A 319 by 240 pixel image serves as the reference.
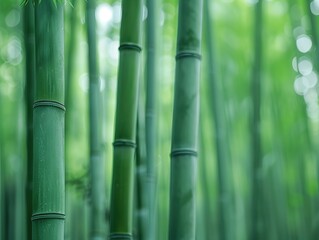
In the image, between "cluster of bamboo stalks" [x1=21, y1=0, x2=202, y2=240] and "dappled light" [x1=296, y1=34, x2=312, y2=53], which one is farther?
"dappled light" [x1=296, y1=34, x2=312, y2=53]

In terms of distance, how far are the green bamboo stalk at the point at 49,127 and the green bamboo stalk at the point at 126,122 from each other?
240mm

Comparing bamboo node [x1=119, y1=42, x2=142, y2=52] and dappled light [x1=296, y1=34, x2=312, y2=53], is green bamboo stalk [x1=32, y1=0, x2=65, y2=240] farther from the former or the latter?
dappled light [x1=296, y1=34, x2=312, y2=53]

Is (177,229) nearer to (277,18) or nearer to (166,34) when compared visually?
(166,34)

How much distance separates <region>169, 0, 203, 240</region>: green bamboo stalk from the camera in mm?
1761

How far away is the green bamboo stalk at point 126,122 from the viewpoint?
1.72 m

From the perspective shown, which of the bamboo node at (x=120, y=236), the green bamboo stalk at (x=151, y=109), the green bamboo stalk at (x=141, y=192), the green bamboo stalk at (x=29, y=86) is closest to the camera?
the bamboo node at (x=120, y=236)

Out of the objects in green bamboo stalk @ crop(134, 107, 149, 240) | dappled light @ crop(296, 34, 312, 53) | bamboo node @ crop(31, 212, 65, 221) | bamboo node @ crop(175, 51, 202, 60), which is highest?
dappled light @ crop(296, 34, 312, 53)

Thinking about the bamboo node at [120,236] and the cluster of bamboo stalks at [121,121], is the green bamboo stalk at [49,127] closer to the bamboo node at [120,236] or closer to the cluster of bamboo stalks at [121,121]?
the cluster of bamboo stalks at [121,121]

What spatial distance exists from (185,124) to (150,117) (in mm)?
699

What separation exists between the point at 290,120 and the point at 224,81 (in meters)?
0.78

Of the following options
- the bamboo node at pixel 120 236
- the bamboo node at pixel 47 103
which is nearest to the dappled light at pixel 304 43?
the bamboo node at pixel 120 236

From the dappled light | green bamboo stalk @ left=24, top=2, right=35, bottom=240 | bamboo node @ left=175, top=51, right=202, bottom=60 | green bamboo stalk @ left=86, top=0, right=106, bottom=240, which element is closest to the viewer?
bamboo node @ left=175, top=51, right=202, bottom=60

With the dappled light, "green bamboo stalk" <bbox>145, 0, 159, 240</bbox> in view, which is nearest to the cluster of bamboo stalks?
"green bamboo stalk" <bbox>145, 0, 159, 240</bbox>

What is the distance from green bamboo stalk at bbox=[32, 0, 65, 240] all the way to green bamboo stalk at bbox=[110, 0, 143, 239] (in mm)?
240
